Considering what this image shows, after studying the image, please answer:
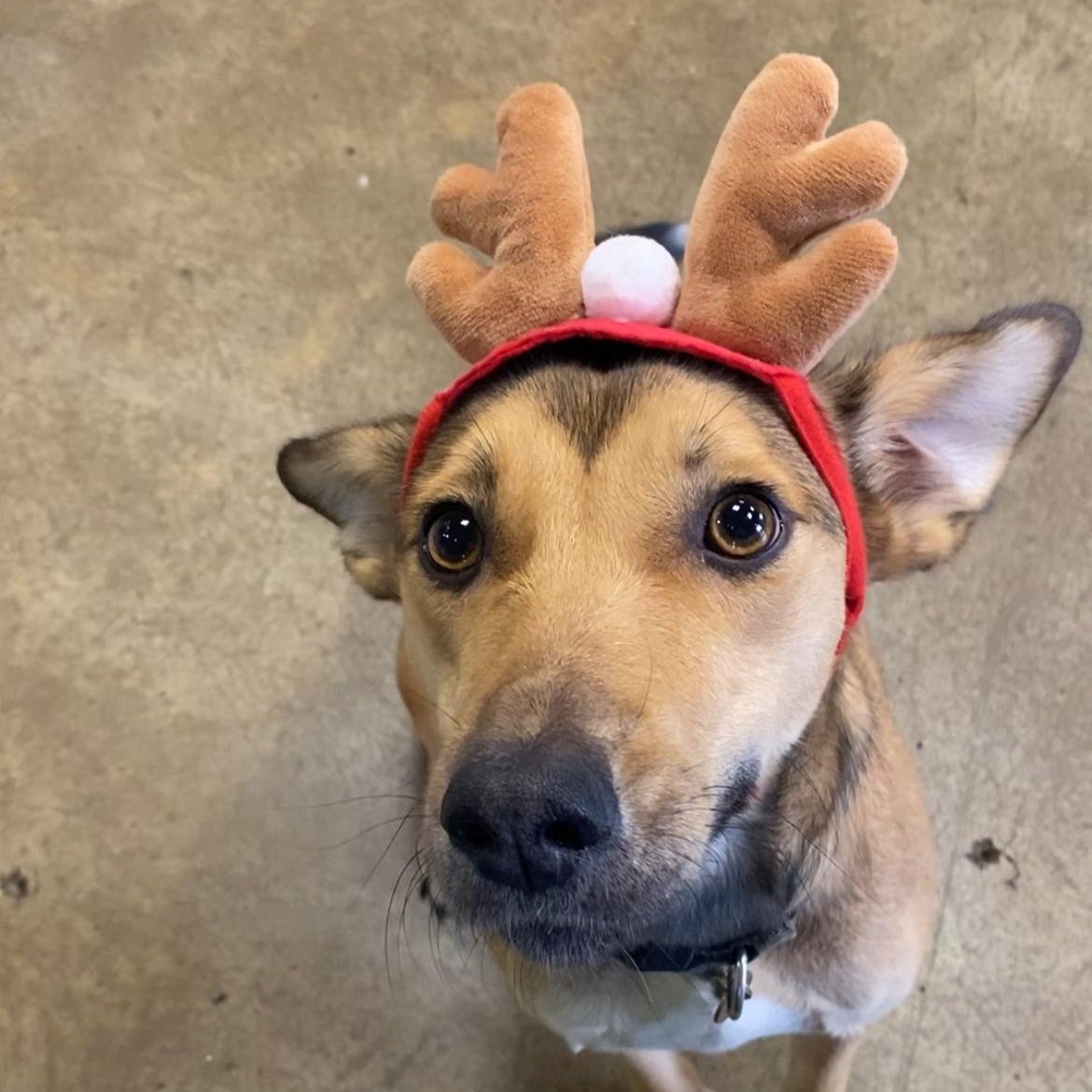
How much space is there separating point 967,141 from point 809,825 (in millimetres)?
2174

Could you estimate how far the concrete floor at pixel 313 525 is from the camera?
2.48 metres

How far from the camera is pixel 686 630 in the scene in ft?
4.49

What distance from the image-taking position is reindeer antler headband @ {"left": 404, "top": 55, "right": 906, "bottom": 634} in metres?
1.46

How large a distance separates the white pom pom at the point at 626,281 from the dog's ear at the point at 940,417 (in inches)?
14.0

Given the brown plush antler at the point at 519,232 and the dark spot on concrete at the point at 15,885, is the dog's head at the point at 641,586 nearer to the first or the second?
the brown plush antler at the point at 519,232

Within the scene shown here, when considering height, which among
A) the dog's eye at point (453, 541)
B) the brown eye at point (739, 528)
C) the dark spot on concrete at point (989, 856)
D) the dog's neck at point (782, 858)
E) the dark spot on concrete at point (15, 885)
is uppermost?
the brown eye at point (739, 528)

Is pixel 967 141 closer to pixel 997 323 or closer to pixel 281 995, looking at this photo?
pixel 997 323

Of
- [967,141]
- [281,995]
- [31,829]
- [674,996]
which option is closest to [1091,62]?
[967,141]

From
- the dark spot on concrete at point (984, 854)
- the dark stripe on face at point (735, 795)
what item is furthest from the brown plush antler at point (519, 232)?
the dark spot on concrete at point (984, 854)

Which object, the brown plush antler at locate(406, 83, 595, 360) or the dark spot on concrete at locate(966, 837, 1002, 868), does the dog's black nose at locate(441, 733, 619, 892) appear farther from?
the dark spot on concrete at locate(966, 837, 1002, 868)

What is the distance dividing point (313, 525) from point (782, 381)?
1.64 metres

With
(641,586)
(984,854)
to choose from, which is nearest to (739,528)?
(641,586)

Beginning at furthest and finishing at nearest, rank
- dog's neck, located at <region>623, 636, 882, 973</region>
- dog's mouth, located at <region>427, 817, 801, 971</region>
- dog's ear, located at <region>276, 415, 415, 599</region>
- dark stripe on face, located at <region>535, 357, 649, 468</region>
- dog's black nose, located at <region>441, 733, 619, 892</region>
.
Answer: dog's ear, located at <region>276, 415, 415, 599</region>
dog's neck, located at <region>623, 636, 882, 973</region>
dark stripe on face, located at <region>535, 357, 649, 468</region>
dog's mouth, located at <region>427, 817, 801, 971</region>
dog's black nose, located at <region>441, 733, 619, 892</region>

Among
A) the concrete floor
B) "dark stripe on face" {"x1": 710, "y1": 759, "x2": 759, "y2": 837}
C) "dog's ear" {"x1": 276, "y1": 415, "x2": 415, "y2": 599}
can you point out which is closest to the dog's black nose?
"dark stripe on face" {"x1": 710, "y1": 759, "x2": 759, "y2": 837}
